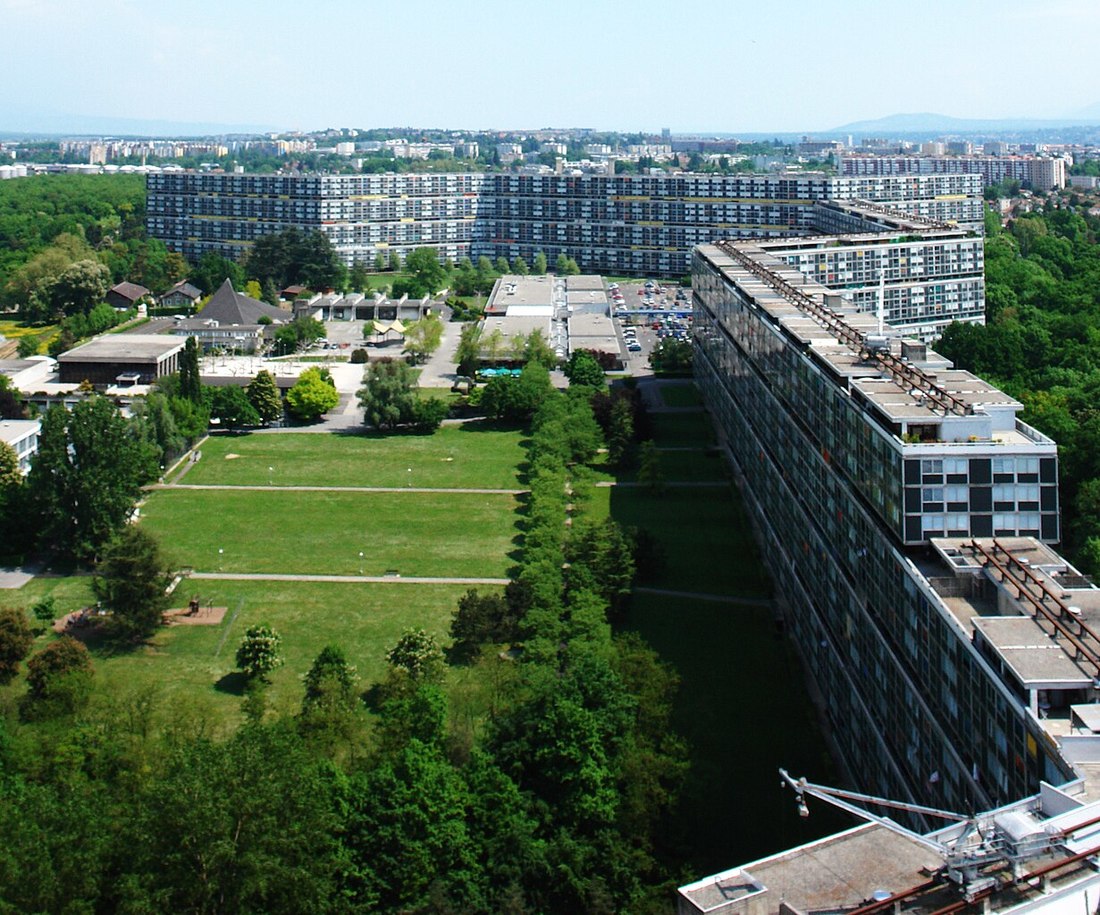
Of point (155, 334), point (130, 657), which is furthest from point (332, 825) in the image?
point (155, 334)

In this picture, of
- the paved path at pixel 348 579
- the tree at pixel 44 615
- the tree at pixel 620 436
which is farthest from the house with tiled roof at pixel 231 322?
the tree at pixel 44 615

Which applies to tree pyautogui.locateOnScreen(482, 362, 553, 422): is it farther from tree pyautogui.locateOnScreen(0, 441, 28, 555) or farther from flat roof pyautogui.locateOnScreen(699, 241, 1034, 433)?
tree pyautogui.locateOnScreen(0, 441, 28, 555)

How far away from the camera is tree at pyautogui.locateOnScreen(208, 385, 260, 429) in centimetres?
5919

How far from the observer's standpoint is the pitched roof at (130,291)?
9504 centimetres

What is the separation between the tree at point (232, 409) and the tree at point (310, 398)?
7.20 feet

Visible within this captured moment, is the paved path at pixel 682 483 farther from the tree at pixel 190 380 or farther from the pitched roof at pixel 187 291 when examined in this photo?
the pitched roof at pixel 187 291

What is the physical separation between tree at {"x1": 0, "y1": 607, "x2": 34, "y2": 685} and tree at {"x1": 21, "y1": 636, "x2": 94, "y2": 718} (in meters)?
0.37

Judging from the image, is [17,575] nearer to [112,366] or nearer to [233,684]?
[233,684]

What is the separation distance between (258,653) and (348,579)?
754 centimetres

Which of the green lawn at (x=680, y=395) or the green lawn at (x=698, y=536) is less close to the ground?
the green lawn at (x=680, y=395)

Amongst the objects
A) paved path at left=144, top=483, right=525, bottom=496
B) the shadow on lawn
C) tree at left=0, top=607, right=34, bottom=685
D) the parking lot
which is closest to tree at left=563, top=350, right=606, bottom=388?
the parking lot

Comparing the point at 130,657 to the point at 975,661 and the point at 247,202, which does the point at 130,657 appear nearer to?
the point at 975,661

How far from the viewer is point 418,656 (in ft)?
107

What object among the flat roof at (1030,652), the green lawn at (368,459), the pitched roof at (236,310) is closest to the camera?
the flat roof at (1030,652)
